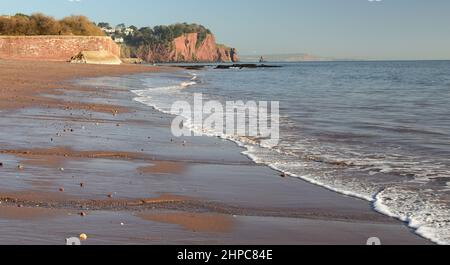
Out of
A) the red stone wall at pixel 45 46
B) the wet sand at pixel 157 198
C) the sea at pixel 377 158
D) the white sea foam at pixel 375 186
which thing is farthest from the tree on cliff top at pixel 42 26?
the white sea foam at pixel 375 186

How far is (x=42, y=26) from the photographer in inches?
3816

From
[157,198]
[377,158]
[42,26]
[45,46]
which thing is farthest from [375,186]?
[42,26]

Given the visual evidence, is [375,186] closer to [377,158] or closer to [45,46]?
[377,158]

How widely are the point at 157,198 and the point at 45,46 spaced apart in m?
83.1

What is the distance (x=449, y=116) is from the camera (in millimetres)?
18453

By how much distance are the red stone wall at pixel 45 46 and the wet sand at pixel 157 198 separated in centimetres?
7543

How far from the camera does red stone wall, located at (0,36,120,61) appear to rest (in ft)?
268

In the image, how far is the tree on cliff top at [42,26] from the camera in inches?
3688

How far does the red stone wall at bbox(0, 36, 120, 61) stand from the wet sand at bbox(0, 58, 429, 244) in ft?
247

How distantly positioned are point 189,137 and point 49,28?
90984mm

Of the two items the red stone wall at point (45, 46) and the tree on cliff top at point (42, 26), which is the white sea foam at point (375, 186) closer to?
the red stone wall at point (45, 46)
